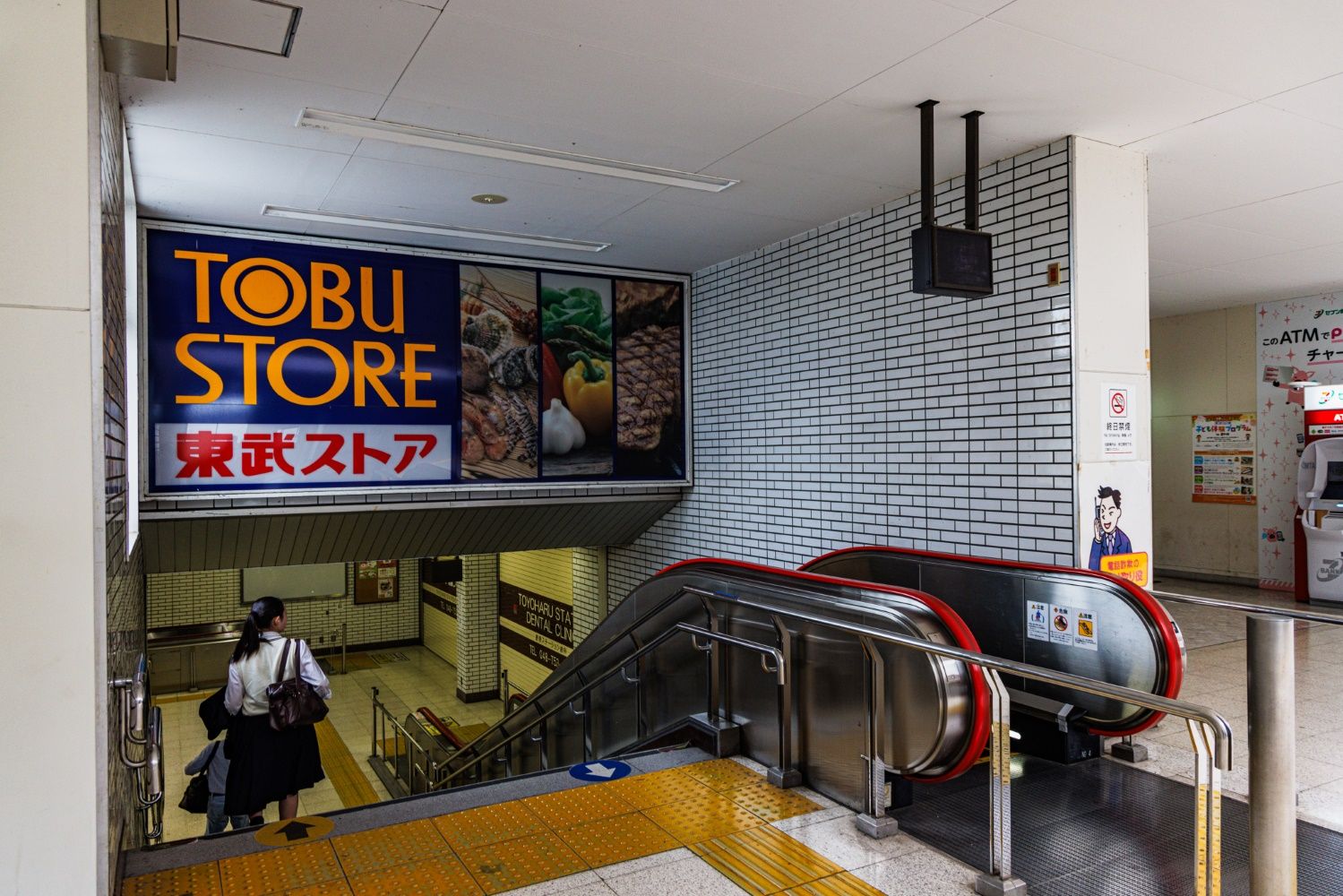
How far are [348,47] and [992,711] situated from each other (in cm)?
342

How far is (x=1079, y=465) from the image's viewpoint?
452cm

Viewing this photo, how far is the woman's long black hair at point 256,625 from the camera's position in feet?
14.7

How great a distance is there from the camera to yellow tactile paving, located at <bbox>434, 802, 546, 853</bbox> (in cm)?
319

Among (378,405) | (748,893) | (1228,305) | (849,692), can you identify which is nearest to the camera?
(748,893)

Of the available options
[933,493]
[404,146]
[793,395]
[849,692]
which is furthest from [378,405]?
[849,692]

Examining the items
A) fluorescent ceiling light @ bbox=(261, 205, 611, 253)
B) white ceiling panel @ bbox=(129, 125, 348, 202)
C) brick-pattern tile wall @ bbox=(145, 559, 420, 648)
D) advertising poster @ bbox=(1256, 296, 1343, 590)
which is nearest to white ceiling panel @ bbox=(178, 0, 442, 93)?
white ceiling panel @ bbox=(129, 125, 348, 202)

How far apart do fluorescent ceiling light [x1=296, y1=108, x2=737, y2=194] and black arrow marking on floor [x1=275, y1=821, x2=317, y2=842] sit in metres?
3.11

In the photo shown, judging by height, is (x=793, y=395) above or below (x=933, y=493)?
above

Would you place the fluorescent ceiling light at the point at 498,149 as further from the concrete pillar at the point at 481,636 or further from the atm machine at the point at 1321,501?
the concrete pillar at the point at 481,636

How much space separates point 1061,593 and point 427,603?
13662 mm

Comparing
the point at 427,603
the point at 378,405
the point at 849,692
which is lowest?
the point at 427,603

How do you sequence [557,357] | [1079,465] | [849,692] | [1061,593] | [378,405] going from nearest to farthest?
[849,692] < [1061,593] < [1079,465] < [378,405] < [557,357]

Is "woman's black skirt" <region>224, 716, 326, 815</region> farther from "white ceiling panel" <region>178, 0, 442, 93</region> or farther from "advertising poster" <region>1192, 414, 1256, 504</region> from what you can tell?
"advertising poster" <region>1192, 414, 1256, 504</region>

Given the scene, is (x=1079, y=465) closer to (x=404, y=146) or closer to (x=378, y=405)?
(x=404, y=146)
